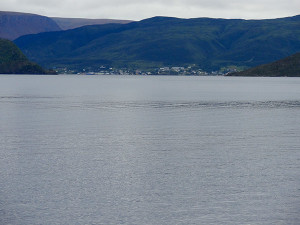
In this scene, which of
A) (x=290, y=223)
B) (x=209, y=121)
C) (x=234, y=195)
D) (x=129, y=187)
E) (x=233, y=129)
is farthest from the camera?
(x=209, y=121)

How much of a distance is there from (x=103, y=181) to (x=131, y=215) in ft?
24.0

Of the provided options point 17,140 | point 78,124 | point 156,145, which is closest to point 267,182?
point 156,145

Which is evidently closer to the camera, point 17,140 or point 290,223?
point 290,223

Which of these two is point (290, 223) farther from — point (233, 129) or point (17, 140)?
point (233, 129)

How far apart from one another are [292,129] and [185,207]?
1529 inches

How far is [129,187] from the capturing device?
30.6 meters

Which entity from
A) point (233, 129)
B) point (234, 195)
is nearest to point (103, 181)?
point (234, 195)

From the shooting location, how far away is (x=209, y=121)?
233 ft

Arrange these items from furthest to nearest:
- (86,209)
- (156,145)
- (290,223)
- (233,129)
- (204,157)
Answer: (233,129)
(156,145)
(204,157)
(86,209)
(290,223)

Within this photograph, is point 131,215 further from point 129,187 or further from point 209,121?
point 209,121

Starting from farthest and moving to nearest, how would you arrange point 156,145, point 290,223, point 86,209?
point 156,145 → point 86,209 → point 290,223

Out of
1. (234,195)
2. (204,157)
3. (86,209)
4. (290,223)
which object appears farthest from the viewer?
(204,157)

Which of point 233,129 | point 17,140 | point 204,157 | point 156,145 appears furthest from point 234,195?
point 233,129

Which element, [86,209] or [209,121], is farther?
[209,121]
